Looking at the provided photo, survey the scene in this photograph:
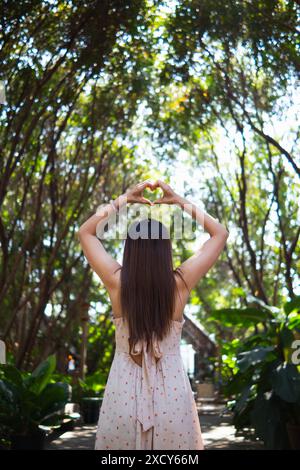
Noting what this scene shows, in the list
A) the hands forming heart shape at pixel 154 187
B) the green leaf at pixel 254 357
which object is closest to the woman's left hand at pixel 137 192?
the hands forming heart shape at pixel 154 187

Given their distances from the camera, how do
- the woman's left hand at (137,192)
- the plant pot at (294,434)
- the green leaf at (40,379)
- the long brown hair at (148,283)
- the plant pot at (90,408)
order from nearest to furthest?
the long brown hair at (148,283) < the woman's left hand at (137,192) < the plant pot at (294,434) < the green leaf at (40,379) < the plant pot at (90,408)

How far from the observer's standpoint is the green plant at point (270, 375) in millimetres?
6066

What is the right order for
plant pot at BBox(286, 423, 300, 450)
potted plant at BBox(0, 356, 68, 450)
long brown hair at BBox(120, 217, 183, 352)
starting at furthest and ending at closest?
potted plant at BBox(0, 356, 68, 450), plant pot at BBox(286, 423, 300, 450), long brown hair at BBox(120, 217, 183, 352)

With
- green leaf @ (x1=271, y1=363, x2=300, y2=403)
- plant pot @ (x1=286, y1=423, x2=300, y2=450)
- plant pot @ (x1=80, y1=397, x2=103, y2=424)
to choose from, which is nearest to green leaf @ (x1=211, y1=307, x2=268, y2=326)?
green leaf @ (x1=271, y1=363, x2=300, y2=403)

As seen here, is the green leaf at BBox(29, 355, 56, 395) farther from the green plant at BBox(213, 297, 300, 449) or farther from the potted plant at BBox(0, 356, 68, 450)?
the green plant at BBox(213, 297, 300, 449)

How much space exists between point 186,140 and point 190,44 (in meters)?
4.99

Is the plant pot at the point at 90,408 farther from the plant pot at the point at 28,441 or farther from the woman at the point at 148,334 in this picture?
the woman at the point at 148,334

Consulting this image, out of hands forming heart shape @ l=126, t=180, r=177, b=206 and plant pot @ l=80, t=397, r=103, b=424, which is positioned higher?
hands forming heart shape @ l=126, t=180, r=177, b=206

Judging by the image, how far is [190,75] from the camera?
1312 cm

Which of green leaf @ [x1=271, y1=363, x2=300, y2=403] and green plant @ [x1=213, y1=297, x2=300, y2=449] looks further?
green plant @ [x1=213, y1=297, x2=300, y2=449]

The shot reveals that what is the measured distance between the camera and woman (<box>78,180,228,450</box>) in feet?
8.29

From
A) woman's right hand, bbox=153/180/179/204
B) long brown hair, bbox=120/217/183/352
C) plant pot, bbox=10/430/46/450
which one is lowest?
plant pot, bbox=10/430/46/450

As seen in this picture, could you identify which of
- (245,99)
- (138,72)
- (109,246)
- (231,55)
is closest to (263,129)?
(245,99)

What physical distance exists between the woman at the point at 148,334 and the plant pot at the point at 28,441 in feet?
15.5
